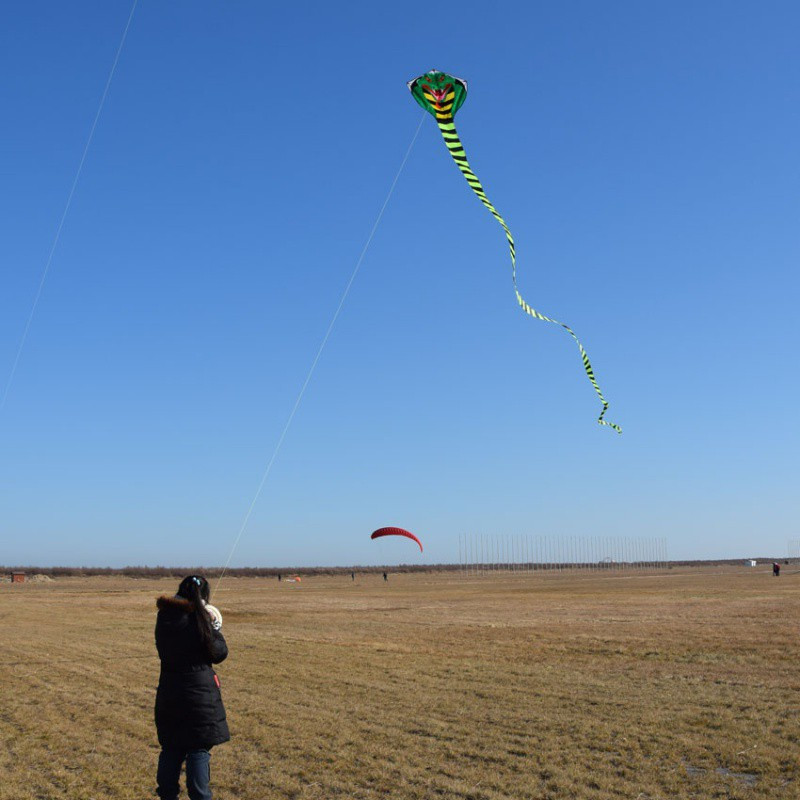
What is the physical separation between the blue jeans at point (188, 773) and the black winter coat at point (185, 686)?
0.21 feet

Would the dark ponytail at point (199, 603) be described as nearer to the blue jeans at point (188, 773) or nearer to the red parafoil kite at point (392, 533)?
the blue jeans at point (188, 773)

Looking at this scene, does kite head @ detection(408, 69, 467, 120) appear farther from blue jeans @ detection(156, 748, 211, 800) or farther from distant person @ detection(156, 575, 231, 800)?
blue jeans @ detection(156, 748, 211, 800)

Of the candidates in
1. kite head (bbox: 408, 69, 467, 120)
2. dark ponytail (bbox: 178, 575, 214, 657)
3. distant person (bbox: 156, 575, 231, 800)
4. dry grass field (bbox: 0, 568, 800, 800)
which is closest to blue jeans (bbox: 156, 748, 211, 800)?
distant person (bbox: 156, 575, 231, 800)

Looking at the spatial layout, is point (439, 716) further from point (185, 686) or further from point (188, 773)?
point (185, 686)

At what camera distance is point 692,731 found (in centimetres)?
954

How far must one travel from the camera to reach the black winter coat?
221 inches

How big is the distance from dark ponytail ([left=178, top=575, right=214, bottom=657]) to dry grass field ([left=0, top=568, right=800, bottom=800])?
7.51 feet

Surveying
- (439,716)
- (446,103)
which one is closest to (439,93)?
(446,103)

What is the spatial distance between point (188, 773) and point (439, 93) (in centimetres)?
778

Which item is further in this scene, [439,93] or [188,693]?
[439,93]

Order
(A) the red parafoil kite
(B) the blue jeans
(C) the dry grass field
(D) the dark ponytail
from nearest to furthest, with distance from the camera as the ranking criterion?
(B) the blue jeans → (D) the dark ponytail → (C) the dry grass field → (A) the red parafoil kite

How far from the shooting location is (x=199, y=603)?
581cm

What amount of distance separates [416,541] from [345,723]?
30235mm

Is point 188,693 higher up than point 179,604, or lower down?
lower down
